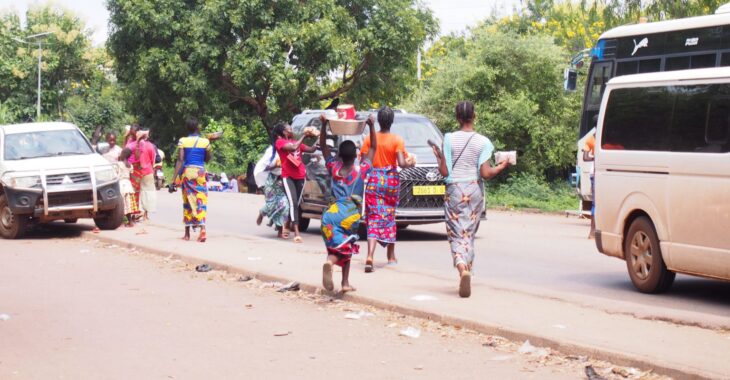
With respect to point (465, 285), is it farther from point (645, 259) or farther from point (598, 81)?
point (598, 81)

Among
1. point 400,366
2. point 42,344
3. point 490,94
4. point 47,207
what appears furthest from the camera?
point 490,94

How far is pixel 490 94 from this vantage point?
31.8m

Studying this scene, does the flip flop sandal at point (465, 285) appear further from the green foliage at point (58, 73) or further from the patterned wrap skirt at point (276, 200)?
the green foliage at point (58, 73)

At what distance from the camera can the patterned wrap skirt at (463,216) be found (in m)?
10.3

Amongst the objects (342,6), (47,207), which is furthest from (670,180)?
(342,6)

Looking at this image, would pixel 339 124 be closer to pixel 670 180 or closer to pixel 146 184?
pixel 670 180

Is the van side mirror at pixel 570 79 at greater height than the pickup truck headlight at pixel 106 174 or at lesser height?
greater

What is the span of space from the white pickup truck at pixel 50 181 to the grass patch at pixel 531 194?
11.1 metres

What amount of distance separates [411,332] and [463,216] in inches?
72.4

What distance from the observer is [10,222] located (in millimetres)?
18016

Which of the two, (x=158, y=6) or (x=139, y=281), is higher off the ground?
(x=158, y=6)

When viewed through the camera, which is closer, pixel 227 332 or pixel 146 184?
pixel 227 332

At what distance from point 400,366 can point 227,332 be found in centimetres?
195

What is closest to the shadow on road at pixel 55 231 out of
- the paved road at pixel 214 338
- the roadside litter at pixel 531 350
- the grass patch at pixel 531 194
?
the paved road at pixel 214 338
